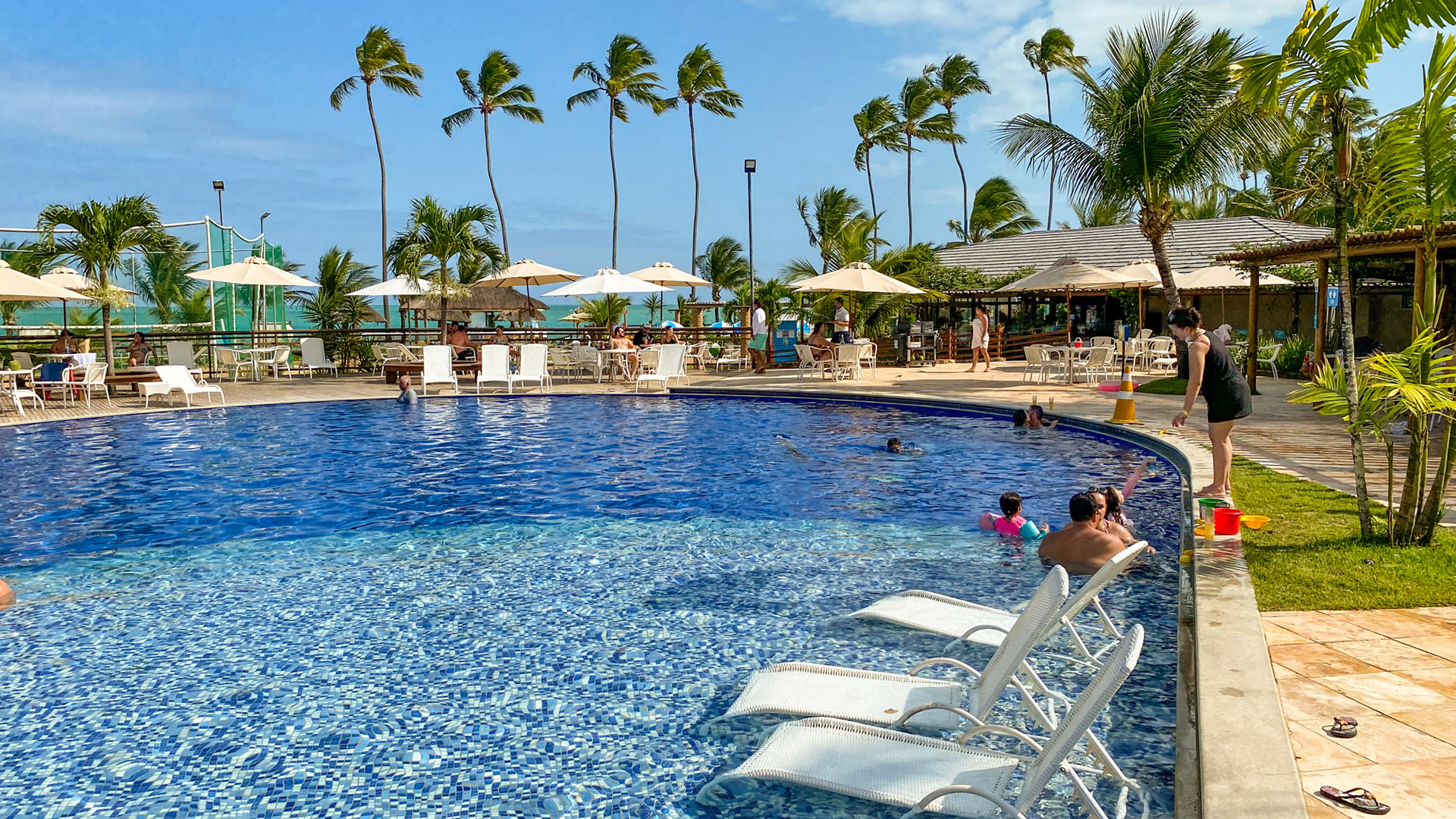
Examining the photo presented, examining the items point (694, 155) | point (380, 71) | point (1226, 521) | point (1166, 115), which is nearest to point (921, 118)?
point (694, 155)

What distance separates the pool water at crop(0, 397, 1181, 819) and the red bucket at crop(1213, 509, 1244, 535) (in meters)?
0.52

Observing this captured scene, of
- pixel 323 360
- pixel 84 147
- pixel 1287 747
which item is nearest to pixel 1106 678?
pixel 1287 747

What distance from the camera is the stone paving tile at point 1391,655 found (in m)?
3.69

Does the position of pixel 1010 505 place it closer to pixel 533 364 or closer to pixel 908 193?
pixel 533 364

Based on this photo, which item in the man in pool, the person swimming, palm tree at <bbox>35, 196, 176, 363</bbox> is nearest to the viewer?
the man in pool

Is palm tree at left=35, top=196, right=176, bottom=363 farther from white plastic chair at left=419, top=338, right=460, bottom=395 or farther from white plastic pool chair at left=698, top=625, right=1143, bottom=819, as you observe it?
white plastic pool chair at left=698, top=625, right=1143, bottom=819

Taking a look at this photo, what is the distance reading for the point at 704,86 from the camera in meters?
38.9

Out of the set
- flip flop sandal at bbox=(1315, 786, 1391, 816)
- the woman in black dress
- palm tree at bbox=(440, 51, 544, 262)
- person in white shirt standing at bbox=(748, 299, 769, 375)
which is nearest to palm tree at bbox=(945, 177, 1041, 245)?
palm tree at bbox=(440, 51, 544, 262)

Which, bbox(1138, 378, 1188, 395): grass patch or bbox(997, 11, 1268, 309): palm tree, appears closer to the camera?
bbox(997, 11, 1268, 309): palm tree

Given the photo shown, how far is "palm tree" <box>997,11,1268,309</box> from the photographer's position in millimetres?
15438

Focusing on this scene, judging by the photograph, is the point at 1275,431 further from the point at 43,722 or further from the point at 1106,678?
the point at 43,722

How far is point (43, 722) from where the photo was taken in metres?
4.34

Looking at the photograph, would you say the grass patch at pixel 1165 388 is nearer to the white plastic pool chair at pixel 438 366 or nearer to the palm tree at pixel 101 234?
the white plastic pool chair at pixel 438 366

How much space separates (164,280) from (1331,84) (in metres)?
27.9
